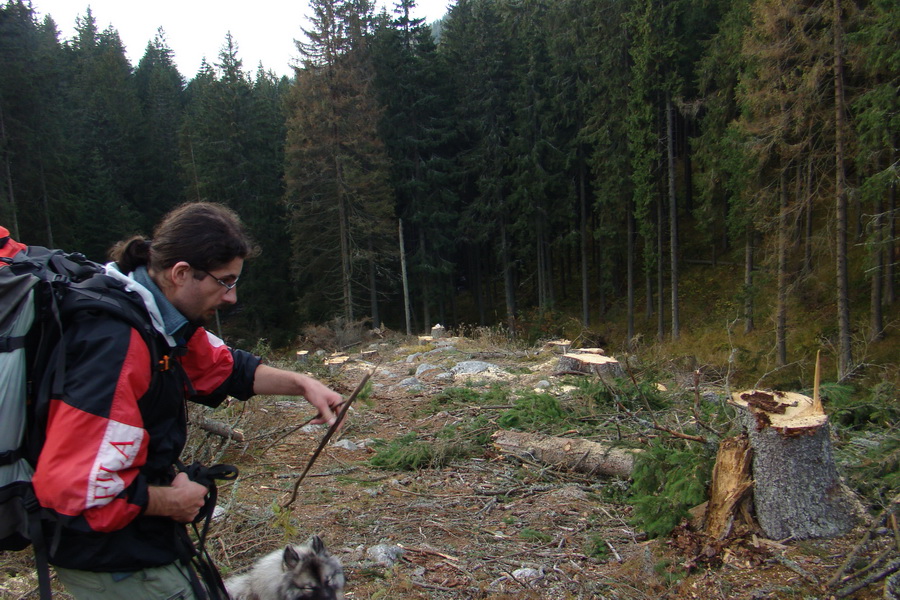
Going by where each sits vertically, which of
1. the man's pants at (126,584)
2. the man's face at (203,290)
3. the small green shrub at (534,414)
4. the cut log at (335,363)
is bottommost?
the cut log at (335,363)

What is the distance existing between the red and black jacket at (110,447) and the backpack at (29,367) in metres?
0.04

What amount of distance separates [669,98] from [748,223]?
5321mm

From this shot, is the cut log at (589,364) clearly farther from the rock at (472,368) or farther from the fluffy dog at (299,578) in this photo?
the fluffy dog at (299,578)

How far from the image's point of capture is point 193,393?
2229 millimetres

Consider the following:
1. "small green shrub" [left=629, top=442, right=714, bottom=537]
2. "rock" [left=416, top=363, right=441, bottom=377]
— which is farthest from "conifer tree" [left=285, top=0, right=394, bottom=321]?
"small green shrub" [left=629, top=442, right=714, bottom=537]

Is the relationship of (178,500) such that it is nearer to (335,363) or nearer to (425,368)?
(425,368)

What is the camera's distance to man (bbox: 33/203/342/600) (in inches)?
61.8

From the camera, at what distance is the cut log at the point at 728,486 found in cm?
348

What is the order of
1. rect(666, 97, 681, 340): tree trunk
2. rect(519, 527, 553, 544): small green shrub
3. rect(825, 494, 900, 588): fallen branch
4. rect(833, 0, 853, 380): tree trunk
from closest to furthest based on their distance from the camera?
rect(825, 494, 900, 588): fallen branch < rect(519, 527, 553, 544): small green shrub < rect(833, 0, 853, 380): tree trunk < rect(666, 97, 681, 340): tree trunk

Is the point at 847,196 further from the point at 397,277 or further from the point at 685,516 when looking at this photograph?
the point at 397,277

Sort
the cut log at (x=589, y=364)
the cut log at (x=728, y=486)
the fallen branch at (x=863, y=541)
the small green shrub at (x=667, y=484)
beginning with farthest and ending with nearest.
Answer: the cut log at (x=589, y=364) < the small green shrub at (x=667, y=484) < the cut log at (x=728, y=486) < the fallen branch at (x=863, y=541)

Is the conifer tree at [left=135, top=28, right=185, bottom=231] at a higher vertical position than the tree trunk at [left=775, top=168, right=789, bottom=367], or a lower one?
higher

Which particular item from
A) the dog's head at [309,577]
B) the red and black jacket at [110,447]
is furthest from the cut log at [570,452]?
the red and black jacket at [110,447]

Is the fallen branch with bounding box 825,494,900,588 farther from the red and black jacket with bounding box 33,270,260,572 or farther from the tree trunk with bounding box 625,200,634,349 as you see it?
the tree trunk with bounding box 625,200,634,349
